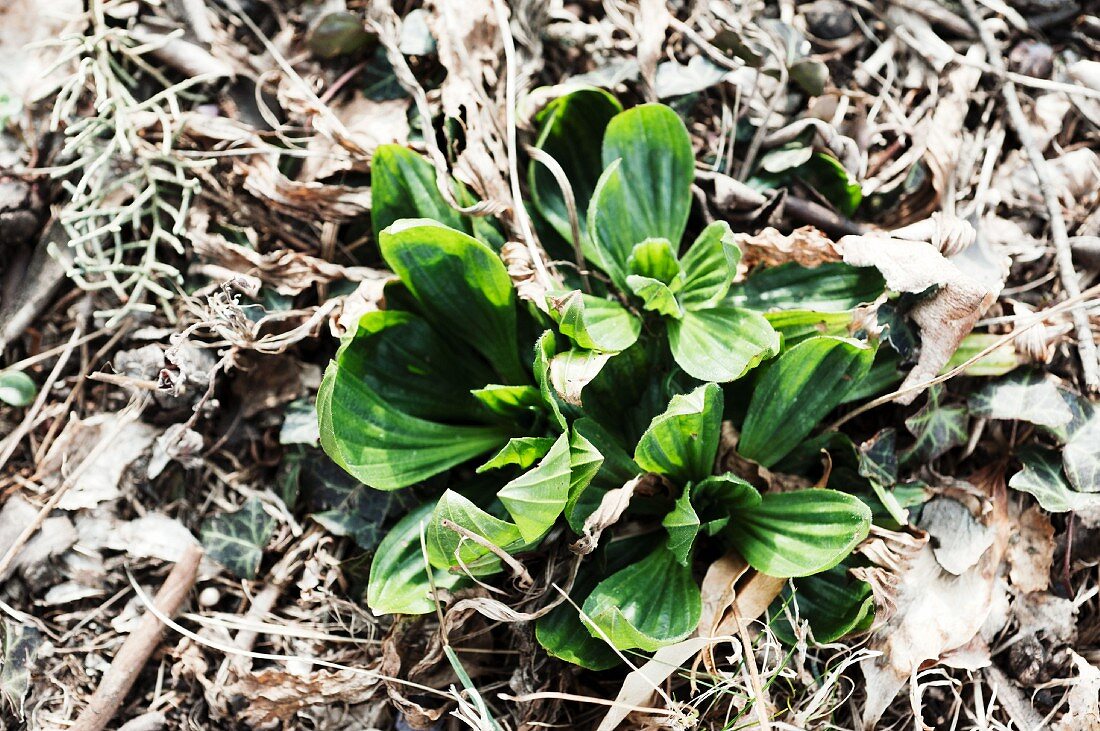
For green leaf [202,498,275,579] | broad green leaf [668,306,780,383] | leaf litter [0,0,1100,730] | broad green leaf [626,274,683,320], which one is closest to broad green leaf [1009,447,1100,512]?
leaf litter [0,0,1100,730]

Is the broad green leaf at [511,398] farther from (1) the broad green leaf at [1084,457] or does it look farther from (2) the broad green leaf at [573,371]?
(1) the broad green leaf at [1084,457]

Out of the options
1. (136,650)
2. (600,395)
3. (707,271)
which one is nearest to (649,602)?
(600,395)

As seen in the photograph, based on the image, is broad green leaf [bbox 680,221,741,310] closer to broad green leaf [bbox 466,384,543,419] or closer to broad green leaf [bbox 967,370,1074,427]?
broad green leaf [bbox 466,384,543,419]

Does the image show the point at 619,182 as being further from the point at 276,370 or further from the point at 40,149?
the point at 40,149

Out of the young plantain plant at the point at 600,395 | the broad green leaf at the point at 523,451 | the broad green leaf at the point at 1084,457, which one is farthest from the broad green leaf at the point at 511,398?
the broad green leaf at the point at 1084,457

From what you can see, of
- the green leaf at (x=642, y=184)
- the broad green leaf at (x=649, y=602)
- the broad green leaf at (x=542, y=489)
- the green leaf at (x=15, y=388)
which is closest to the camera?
the broad green leaf at (x=542, y=489)

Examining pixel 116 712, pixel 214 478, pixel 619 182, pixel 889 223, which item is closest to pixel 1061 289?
pixel 889 223

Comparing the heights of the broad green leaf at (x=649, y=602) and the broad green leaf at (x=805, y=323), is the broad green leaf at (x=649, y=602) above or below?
below
